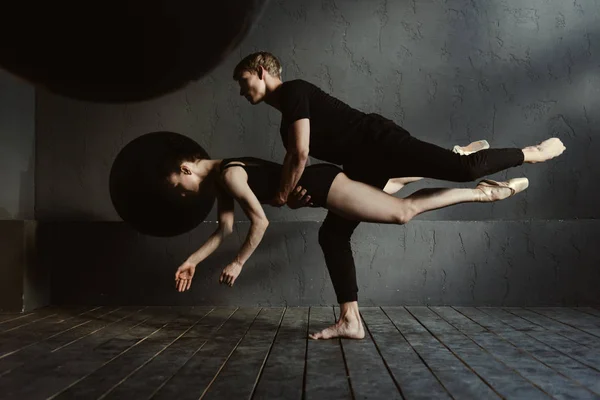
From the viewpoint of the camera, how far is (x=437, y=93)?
4195mm

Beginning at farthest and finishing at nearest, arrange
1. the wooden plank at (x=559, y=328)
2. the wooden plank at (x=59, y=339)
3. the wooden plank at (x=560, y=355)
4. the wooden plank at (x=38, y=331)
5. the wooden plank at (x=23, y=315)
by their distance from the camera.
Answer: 1. the wooden plank at (x=23, y=315)
2. the wooden plank at (x=559, y=328)
3. the wooden plank at (x=38, y=331)
4. the wooden plank at (x=59, y=339)
5. the wooden plank at (x=560, y=355)

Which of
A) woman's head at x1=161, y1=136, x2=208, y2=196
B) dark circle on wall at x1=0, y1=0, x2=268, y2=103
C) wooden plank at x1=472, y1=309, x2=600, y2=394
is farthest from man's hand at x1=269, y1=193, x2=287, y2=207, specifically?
dark circle on wall at x1=0, y1=0, x2=268, y2=103

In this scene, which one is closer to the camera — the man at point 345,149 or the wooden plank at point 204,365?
the wooden plank at point 204,365

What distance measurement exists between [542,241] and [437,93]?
122 centimetres

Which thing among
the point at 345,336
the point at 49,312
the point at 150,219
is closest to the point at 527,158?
the point at 345,336

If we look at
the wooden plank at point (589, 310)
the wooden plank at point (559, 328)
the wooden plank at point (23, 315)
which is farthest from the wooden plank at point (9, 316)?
the wooden plank at point (589, 310)

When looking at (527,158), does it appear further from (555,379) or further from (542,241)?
(542,241)

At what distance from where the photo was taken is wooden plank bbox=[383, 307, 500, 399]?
5.81 ft

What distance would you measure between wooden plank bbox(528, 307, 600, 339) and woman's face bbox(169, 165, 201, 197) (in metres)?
1.97

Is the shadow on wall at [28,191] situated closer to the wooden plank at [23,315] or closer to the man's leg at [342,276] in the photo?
the wooden plank at [23,315]

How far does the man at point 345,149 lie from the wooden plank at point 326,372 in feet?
0.63

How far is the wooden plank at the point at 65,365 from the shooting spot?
182 centimetres

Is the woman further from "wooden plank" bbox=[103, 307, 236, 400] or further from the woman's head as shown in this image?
"wooden plank" bbox=[103, 307, 236, 400]

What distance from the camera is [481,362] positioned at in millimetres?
2197
